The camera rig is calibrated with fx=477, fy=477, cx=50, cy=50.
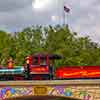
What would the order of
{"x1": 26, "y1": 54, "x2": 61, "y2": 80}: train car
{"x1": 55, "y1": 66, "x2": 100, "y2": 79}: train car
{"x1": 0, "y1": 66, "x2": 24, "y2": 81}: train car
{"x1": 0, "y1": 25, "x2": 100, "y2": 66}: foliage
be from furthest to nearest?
{"x1": 0, "y1": 25, "x2": 100, "y2": 66}: foliage < {"x1": 0, "y1": 66, "x2": 24, "y2": 81}: train car < {"x1": 26, "y1": 54, "x2": 61, "y2": 80}: train car < {"x1": 55, "y1": 66, "x2": 100, "y2": 79}: train car

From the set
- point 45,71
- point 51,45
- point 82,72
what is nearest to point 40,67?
point 45,71

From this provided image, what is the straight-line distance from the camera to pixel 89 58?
6850cm

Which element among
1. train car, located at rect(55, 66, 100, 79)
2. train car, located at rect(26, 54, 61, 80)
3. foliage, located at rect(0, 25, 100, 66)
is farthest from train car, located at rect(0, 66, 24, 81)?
foliage, located at rect(0, 25, 100, 66)

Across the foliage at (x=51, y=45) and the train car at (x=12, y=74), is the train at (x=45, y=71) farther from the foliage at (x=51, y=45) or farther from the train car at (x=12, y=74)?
the foliage at (x=51, y=45)

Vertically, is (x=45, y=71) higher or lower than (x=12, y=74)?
higher

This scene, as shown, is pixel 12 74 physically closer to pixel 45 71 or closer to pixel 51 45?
pixel 45 71

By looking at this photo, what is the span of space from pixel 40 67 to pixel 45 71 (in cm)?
43

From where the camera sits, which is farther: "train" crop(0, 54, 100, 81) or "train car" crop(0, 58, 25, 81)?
"train car" crop(0, 58, 25, 81)

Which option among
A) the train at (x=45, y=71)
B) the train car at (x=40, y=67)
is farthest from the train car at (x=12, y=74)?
the train car at (x=40, y=67)

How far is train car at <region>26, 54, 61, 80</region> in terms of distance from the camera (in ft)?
103

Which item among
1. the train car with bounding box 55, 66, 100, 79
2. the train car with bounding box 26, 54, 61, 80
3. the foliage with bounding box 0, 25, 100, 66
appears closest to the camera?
the train car with bounding box 55, 66, 100, 79

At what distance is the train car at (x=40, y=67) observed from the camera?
31.5 meters

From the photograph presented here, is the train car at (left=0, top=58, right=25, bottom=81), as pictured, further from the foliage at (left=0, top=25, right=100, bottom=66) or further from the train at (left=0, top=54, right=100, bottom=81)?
the foliage at (left=0, top=25, right=100, bottom=66)

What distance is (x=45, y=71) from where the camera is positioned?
31594 mm
